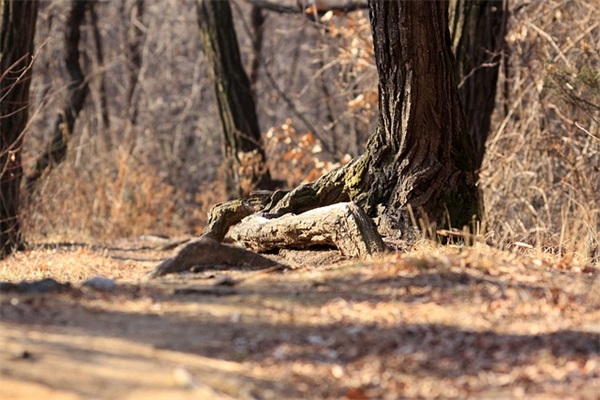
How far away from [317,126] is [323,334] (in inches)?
656

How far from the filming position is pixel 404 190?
315 inches

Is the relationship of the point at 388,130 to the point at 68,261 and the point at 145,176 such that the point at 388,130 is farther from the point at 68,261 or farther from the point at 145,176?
the point at 145,176

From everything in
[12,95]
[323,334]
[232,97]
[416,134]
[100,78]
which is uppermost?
[100,78]

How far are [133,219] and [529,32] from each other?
6232 mm

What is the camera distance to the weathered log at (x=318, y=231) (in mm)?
7086

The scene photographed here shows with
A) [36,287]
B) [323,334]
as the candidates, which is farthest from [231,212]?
[323,334]

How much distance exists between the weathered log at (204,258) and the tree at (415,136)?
5.40 ft

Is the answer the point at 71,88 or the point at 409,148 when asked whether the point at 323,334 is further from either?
the point at 71,88

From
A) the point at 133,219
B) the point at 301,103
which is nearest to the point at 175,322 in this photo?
the point at 133,219

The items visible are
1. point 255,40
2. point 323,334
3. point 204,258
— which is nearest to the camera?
point 323,334

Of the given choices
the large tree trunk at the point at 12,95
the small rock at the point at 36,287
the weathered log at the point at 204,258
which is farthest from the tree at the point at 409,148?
the large tree trunk at the point at 12,95

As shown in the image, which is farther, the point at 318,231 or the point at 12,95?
the point at 12,95

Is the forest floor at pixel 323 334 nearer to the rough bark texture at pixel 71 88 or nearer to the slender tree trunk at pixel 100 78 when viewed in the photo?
the rough bark texture at pixel 71 88

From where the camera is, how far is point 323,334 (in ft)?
15.4
